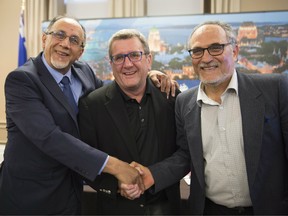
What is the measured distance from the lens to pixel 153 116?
1654mm

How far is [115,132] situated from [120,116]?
3.7 inches

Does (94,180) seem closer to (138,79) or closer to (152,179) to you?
(152,179)

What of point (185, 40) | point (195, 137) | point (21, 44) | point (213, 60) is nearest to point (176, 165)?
point (195, 137)

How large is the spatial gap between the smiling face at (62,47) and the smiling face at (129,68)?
256 millimetres

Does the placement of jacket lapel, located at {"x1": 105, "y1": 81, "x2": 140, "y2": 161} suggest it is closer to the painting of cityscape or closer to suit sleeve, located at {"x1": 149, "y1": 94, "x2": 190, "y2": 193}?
suit sleeve, located at {"x1": 149, "y1": 94, "x2": 190, "y2": 193}

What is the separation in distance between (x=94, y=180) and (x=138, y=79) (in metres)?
0.62

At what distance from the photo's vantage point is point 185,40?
4.38 meters

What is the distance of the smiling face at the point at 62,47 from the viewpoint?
1.69 metres

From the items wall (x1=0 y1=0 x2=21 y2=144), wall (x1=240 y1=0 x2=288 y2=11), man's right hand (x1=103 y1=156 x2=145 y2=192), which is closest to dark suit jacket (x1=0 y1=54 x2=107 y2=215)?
man's right hand (x1=103 y1=156 x2=145 y2=192)

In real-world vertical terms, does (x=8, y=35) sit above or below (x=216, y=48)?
above

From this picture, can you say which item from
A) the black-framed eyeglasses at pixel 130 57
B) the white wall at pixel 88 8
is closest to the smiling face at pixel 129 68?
the black-framed eyeglasses at pixel 130 57

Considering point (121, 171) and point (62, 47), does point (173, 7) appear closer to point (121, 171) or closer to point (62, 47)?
point (62, 47)

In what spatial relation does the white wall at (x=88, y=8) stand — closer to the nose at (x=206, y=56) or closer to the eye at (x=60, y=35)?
the eye at (x=60, y=35)

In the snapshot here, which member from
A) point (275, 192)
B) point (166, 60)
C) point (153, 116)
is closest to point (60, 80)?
point (153, 116)
